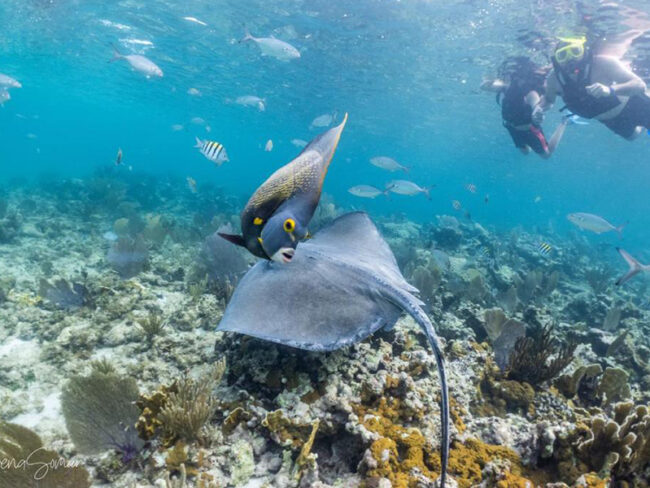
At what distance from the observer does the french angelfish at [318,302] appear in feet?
9.23

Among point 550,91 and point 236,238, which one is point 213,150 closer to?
point 236,238

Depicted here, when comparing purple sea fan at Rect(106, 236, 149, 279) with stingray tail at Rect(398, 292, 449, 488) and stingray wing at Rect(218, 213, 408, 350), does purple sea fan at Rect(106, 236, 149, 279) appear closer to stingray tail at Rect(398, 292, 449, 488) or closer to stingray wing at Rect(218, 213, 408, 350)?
stingray wing at Rect(218, 213, 408, 350)

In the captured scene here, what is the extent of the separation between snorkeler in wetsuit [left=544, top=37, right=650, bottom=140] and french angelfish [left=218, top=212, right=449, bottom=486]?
363 inches

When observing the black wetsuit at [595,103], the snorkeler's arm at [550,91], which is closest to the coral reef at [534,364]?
the black wetsuit at [595,103]

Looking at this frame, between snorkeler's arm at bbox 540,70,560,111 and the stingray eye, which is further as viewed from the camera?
snorkeler's arm at bbox 540,70,560,111

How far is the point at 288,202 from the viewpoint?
4.77 ft

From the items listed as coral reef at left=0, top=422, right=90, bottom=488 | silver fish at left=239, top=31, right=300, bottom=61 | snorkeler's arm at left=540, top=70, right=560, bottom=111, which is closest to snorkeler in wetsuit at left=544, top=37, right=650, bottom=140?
snorkeler's arm at left=540, top=70, right=560, bottom=111

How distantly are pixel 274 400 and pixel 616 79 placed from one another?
1190 cm

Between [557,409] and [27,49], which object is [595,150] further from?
[27,49]

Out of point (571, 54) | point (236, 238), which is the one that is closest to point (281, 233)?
point (236, 238)

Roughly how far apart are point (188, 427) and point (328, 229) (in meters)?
2.81

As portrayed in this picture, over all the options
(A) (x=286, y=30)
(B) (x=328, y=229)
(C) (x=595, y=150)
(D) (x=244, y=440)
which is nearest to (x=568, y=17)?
(A) (x=286, y=30)

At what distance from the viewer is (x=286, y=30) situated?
68.0 feet

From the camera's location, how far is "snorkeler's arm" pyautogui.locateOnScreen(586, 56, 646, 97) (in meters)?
8.21
